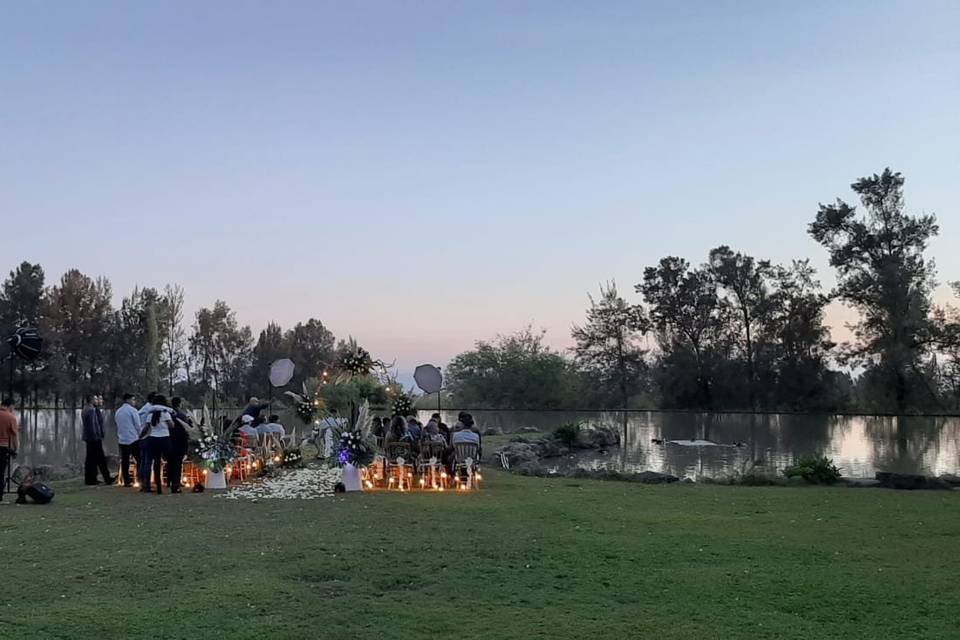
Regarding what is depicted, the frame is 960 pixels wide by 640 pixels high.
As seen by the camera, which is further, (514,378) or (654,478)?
(514,378)

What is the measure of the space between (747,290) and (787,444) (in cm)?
2734

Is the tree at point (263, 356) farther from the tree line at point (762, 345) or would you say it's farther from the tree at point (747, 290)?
the tree at point (747, 290)

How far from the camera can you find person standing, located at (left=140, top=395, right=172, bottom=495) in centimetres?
1171

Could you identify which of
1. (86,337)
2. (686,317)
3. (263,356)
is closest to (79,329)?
(86,337)

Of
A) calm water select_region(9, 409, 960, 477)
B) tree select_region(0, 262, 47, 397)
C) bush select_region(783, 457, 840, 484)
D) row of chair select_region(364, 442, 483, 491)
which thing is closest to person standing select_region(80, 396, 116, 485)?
row of chair select_region(364, 442, 483, 491)

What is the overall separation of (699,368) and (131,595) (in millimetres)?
49012

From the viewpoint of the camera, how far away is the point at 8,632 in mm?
4664

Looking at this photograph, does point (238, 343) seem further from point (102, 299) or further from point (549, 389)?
point (549, 389)

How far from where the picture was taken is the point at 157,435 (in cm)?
1179

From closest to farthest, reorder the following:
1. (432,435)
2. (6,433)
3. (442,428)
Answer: (6,433) < (432,435) < (442,428)

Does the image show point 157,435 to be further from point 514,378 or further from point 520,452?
point 514,378

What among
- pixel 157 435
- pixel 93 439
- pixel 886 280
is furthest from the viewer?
pixel 886 280

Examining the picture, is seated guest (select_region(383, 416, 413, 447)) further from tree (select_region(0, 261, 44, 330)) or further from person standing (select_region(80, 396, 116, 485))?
tree (select_region(0, 261, 44, 330))

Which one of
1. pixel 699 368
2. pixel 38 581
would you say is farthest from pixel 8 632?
pixel 699 368
